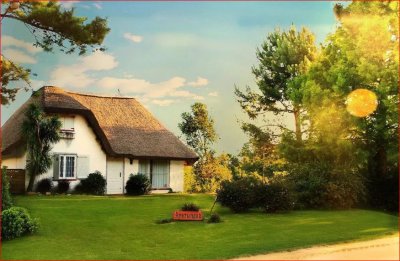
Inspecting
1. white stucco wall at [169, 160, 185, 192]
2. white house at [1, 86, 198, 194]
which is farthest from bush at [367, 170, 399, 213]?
white stucco wall at [169, 160, 185, 192]

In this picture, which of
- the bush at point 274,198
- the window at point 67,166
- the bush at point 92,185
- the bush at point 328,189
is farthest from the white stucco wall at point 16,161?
the bush at point 328,189

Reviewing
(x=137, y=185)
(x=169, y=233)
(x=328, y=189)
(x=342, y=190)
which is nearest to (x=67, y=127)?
(x=137, y=185)

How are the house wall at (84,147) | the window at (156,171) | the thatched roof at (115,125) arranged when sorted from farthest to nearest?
the window at (156,171) → the house wall at (84,147) → the thatched roof at (115,125)

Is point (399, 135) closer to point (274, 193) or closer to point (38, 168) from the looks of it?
point (274, 193)

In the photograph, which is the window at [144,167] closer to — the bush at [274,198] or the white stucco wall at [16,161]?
the white stucco wall at [16,161]

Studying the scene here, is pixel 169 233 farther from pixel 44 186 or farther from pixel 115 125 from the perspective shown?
pixel 115 125

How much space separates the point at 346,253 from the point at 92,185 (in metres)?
23.1

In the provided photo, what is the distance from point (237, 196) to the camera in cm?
2195

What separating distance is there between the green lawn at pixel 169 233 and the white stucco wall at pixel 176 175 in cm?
1478

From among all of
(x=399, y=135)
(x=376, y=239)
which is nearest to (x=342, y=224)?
(x=376, y=239)

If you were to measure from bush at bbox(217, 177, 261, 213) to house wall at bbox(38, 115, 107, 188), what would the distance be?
14.2 metres

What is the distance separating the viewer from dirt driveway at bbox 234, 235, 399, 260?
11820 millimetres

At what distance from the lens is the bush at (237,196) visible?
21.9 metres

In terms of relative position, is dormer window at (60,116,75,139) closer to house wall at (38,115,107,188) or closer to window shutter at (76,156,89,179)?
house wall at (38,115,107,188)
